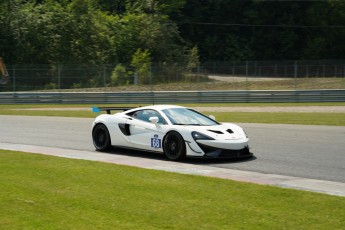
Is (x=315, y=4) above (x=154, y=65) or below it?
above

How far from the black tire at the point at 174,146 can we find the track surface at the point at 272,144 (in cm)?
24

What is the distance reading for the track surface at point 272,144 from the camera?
36.8ft

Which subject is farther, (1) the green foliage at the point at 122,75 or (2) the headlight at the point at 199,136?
(1) the green foliage at the point at 122,75

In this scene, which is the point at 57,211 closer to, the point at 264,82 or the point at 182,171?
the point at 182,171

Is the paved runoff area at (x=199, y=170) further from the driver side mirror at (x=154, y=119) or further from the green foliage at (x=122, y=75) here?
the green foliage at (x=122, y=75)

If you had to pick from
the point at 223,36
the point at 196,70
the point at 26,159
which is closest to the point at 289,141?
the point at 26,159

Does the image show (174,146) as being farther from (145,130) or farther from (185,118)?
(145,130)

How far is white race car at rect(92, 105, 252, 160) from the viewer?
12109 millimetres

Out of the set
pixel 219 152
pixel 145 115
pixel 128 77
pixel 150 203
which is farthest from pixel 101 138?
pixel 128 77

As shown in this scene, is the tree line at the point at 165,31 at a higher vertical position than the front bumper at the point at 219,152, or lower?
higher

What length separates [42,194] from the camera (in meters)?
8.19

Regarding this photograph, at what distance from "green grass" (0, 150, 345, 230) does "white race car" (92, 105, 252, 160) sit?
2239mm

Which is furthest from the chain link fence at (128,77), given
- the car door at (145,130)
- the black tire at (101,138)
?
the car door at (145,130)

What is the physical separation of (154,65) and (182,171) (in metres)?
28.5
